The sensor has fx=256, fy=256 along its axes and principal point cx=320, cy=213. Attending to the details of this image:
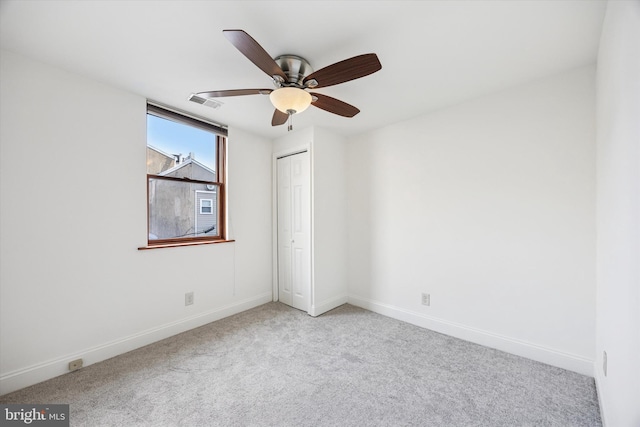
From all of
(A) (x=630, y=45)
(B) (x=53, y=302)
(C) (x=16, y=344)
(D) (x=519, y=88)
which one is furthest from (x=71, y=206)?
(D) (x=519, y=88)

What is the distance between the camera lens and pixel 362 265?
11.5ft

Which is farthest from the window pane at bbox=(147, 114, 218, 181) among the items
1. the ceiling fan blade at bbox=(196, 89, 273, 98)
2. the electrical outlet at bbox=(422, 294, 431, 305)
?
the electrical outlet at bbox=(422, 294, 431, 305)

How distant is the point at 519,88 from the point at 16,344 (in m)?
4.45

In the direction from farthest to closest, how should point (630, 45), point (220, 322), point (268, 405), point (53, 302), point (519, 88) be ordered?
point (220, 322) < point (519, 88) < point (53, 302) < point (268, 405) < point (630, 45)

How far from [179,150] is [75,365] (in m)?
2.12

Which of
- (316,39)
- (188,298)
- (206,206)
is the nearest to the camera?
(316,39)

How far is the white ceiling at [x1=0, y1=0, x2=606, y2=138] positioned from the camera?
1423mm

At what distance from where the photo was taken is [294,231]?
137 inches

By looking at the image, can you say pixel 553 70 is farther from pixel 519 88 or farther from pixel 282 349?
pixel 282 349

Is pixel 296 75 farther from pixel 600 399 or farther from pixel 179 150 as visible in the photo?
pixel 600 399

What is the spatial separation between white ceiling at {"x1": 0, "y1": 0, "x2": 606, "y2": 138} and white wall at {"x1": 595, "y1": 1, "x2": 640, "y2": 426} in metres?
0.35

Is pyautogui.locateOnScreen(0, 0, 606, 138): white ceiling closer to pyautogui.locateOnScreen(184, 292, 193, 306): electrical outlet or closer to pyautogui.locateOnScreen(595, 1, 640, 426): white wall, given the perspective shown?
pyautogui.locateOnScreen(595, 1, 640, 426): white wall

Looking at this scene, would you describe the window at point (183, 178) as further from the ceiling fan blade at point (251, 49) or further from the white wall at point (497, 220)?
the white wall at point (497, 220)

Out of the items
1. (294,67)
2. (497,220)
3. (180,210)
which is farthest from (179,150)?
(497,220)
